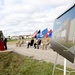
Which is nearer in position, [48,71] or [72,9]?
[72,9]

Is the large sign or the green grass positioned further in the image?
the green grass

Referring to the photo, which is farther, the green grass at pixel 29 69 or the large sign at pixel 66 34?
the green grass at pixel 29 69

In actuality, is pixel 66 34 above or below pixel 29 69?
above

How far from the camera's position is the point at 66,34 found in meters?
5.08

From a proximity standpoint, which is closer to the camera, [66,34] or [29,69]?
[66,34]

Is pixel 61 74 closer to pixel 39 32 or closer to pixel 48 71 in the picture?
pixel 48 71

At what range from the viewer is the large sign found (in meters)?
4.68

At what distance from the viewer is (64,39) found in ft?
17.1

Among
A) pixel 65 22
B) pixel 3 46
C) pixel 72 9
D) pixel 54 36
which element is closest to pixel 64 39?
pixel 65 22

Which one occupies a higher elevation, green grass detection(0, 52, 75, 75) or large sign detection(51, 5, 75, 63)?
large sign detection(51, 5, 75, 63)

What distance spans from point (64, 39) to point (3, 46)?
66.1 feet

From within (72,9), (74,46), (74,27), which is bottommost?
(74,46)

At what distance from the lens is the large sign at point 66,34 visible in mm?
4676

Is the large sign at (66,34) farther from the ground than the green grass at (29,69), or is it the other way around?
the large sign at (66,34)
